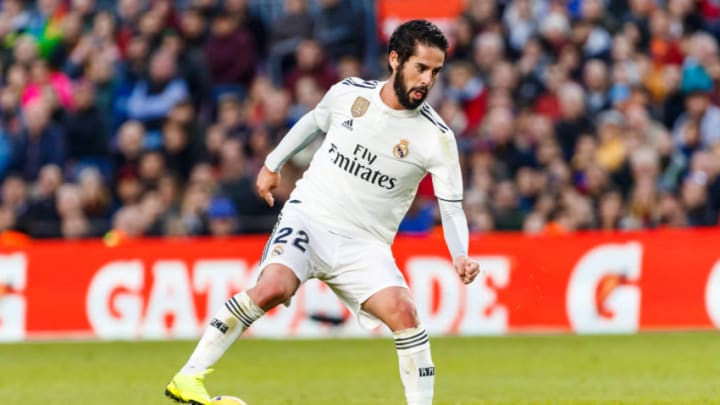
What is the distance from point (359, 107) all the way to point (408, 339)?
4.69 feet

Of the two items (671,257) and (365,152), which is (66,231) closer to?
(671,257)

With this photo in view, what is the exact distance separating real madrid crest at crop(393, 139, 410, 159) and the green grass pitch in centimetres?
260

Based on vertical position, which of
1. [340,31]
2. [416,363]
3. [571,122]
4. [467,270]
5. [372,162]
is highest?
[372,162]

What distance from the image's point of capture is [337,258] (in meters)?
8.38

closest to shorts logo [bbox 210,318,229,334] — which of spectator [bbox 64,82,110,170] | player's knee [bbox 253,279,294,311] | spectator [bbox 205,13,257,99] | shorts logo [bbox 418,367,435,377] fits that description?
player's knee [bbox 253,279,294,311]

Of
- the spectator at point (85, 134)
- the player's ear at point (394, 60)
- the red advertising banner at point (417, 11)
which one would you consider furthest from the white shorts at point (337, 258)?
the red advertising banner at point (417, 11)

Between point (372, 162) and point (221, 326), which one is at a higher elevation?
point (372, 162)

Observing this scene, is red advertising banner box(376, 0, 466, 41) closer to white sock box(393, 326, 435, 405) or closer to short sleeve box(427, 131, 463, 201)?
short sleeve box(427, 131, 463, 201)

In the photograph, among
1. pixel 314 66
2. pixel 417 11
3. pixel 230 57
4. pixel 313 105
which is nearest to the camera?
pixel 313 105

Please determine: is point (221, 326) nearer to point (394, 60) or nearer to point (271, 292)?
point (271, 292)

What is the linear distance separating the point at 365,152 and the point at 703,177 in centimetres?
950

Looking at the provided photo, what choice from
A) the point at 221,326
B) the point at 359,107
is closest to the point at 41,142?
the point at 359,107

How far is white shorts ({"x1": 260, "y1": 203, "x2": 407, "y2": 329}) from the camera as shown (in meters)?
8.28

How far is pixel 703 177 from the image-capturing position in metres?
16.9
